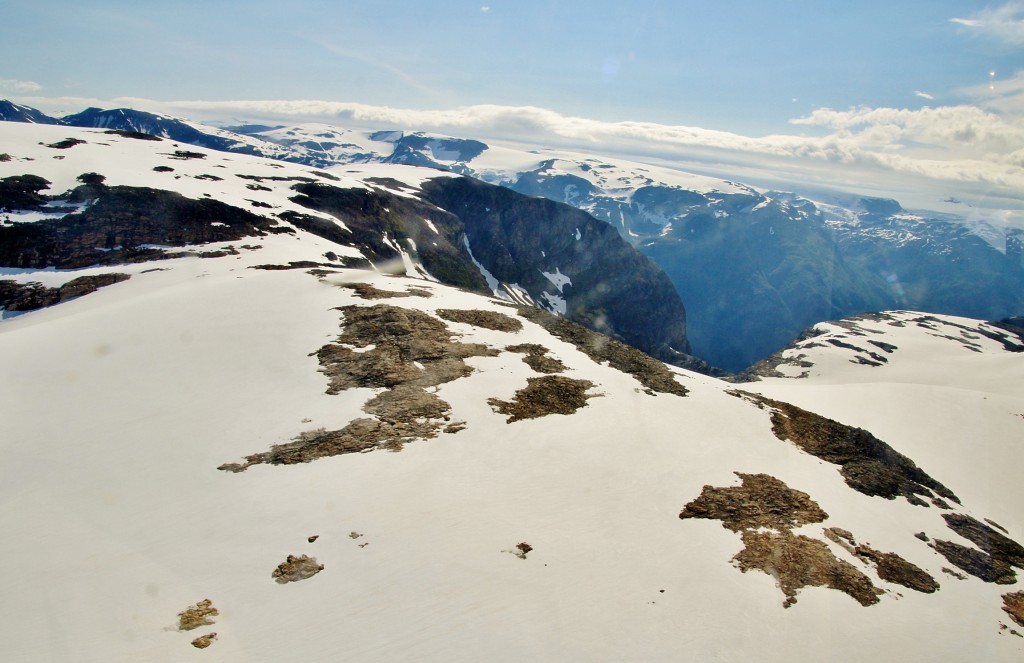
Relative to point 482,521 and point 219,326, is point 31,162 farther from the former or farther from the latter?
point 482,521

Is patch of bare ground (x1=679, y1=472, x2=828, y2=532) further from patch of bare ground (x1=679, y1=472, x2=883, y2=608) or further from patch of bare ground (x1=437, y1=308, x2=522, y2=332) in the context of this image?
patch of bare ground (x1=437, y1=308, x2=522, y2=332)

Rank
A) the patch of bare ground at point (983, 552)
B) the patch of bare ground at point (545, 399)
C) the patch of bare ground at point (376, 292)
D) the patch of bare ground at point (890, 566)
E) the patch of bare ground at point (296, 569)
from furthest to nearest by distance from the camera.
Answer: the patch of bare ground at point (376, 292), the patch of bare ground at point (545, 399), the patch of bare ground at point (983, 552), the patch of bare ground at point (890, 566), the patch of bare ground at point (296, 569)

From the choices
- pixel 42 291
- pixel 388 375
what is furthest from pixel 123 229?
pixel 388 375

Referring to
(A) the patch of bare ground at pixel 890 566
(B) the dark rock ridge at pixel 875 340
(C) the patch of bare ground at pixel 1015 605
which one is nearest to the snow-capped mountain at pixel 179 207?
(A) the patch of bare ground at pixel 890 566

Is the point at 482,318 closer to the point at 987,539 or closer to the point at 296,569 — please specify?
the point at 296,569

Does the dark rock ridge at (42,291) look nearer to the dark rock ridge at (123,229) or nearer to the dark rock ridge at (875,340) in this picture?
the dark rock ridge at (123,229)

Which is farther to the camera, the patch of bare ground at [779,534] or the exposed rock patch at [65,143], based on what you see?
the exposed rock patch at [65,143]

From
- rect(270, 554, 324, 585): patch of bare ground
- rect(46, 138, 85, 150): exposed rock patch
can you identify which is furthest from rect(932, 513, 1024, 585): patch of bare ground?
rect(46, 138, 85, 150): exposed rock patch
